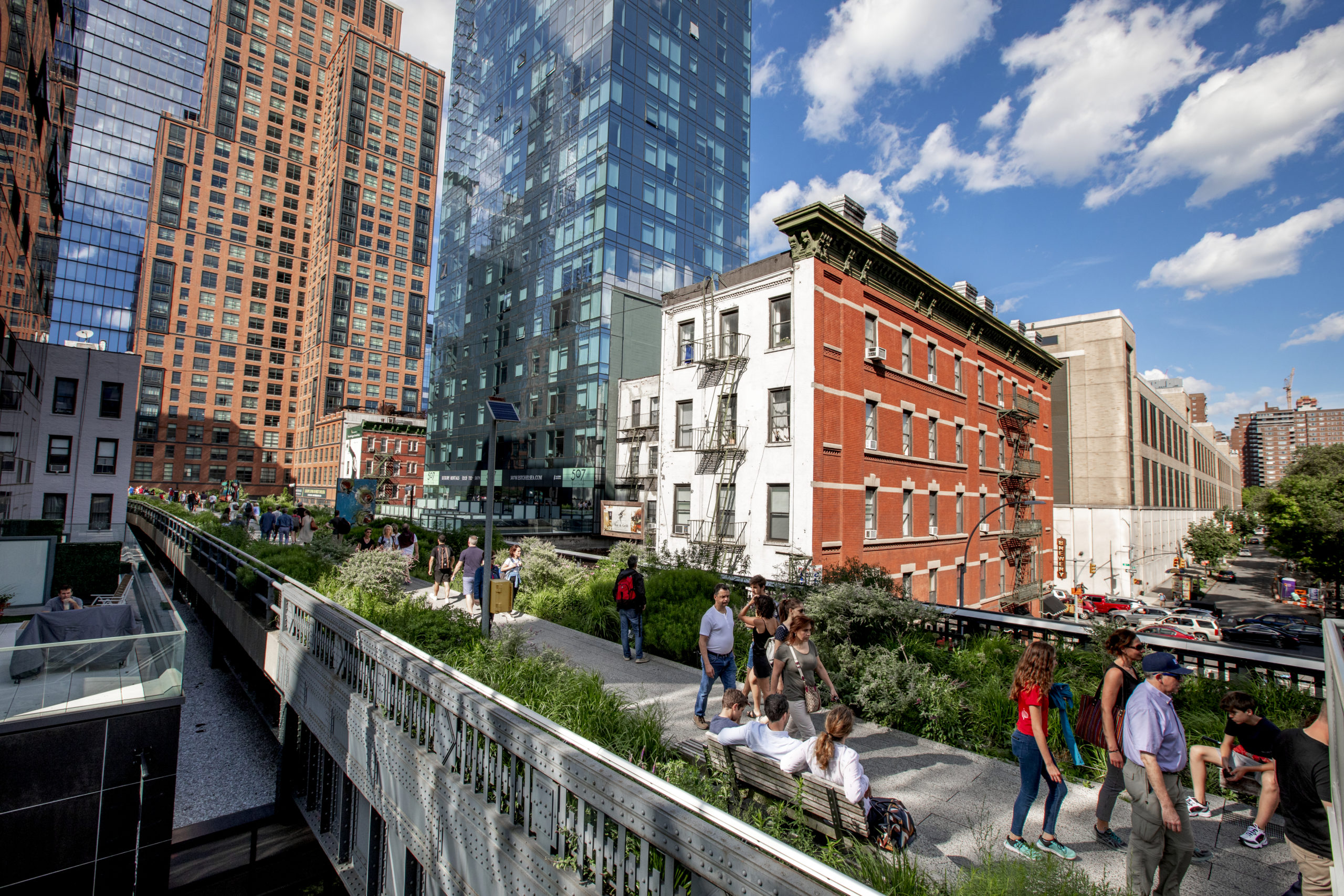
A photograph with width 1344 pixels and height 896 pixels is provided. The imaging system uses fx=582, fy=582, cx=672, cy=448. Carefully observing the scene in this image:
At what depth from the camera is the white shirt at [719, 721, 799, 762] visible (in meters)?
5.36

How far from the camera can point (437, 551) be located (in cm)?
1603

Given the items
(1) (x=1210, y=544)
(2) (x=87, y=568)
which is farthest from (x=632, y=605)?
(1) (x=1210, y=544)

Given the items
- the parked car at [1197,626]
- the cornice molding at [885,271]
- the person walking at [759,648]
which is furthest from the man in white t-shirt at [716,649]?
the parked car at [1197,626]

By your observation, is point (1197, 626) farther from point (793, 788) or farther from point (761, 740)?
point (793, 788)

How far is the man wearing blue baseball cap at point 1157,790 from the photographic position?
429 centimetres

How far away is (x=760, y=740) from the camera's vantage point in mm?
5461

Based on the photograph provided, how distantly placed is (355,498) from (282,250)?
94.9 m

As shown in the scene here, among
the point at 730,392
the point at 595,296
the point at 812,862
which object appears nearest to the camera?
the point at 812,862

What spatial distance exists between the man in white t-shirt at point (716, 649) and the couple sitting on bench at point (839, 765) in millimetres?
2607

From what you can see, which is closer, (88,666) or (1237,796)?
(1237,796)

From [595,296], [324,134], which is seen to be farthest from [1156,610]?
[324,134]

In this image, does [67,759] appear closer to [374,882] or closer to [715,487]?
[374,882]

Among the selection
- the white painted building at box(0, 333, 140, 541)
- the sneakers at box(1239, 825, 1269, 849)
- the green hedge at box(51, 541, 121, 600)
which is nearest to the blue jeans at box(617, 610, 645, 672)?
the sneakers at box(1239, 825, 1269, 849)

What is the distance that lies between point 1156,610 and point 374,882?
162 feet
